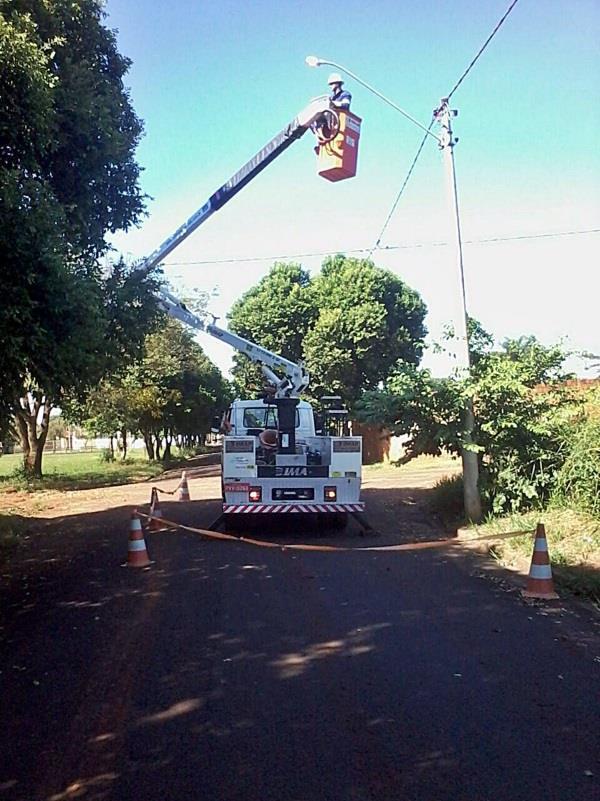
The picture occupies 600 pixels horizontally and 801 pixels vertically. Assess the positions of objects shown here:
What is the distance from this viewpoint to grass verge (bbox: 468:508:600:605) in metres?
8.24

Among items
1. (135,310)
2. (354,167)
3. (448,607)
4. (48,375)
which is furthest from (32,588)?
(354,167)

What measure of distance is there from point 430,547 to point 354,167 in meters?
5.61

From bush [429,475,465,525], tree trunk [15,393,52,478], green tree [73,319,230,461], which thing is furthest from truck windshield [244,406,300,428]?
green tree [73,319,230,461]

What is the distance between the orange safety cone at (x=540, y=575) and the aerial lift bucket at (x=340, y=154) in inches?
232

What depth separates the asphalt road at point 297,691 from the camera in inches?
151

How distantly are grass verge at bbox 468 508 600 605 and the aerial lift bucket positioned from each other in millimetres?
5638

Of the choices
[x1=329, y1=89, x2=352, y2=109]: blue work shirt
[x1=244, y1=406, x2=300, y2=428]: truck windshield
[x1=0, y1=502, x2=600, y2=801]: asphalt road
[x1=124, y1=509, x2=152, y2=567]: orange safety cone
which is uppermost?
[x1=329, y1=89, x2=352, y2=109]: blue work shirt

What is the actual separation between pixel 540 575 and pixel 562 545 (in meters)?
2.23

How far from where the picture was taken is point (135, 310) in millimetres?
10750

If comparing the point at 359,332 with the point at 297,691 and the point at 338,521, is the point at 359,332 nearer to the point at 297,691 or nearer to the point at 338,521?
the point at 338,521

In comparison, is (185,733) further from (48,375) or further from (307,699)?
(48,375)

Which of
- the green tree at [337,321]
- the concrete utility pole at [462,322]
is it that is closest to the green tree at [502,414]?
the concrete utility pole at [462,322]

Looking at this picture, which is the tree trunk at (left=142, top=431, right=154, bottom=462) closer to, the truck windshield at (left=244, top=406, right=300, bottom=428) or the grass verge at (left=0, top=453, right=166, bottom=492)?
the grass verge at (left=0, top=453, right=166, bottom=492)

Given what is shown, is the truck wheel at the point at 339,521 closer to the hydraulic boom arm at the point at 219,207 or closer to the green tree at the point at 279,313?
the hydraulic boom arm at the point at 219,207
